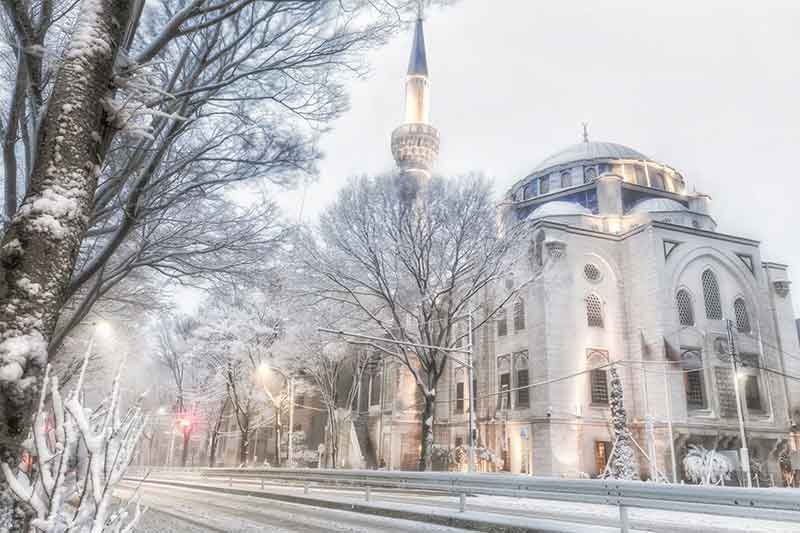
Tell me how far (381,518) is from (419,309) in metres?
10.7

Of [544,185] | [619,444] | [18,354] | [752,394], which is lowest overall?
[619,444]

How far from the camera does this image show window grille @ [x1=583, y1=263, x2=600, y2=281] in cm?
3678

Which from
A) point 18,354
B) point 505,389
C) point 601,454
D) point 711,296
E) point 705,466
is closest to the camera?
point 18,354

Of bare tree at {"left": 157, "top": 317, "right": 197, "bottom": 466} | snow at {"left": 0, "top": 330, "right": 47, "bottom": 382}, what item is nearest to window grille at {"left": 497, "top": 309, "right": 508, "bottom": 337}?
bare tree at {"left": 157, "top": 317, "right": 197, "bottom": 466}

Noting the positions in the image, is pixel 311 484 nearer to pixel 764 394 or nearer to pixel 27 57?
pixel 27 57

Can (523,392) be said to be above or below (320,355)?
below

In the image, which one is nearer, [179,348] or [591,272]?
[591,272]

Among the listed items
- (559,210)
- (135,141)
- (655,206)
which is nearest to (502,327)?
(559,210)

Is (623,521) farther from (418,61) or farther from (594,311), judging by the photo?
(418,61)

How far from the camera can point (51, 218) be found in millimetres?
3621

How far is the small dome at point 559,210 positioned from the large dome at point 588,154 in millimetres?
7394

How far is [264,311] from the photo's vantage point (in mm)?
34938

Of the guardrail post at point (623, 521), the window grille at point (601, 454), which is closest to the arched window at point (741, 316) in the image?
the window grille at point (601, 454)

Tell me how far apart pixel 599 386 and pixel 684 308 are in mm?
7853
